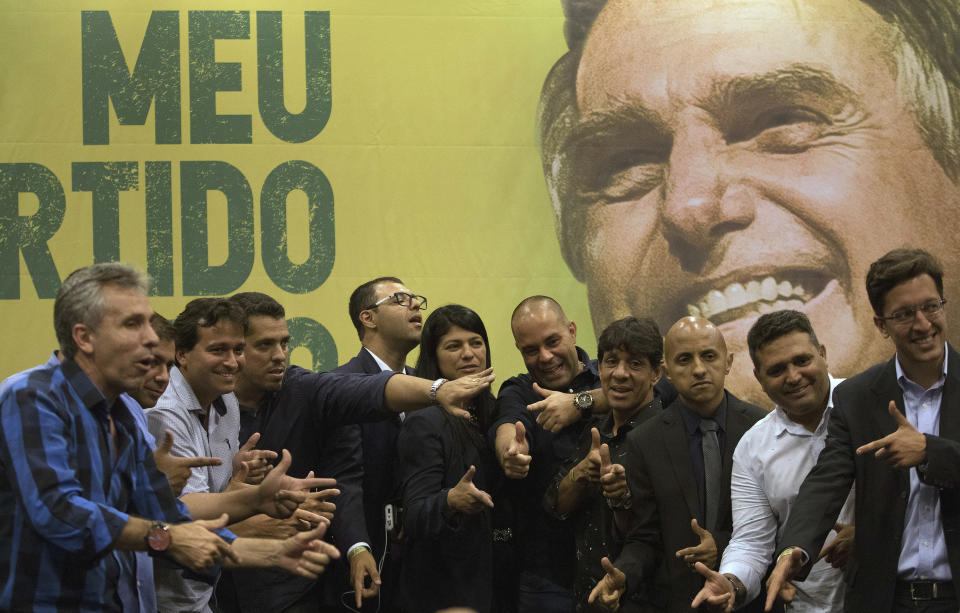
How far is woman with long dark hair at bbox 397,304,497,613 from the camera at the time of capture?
3.69 metres

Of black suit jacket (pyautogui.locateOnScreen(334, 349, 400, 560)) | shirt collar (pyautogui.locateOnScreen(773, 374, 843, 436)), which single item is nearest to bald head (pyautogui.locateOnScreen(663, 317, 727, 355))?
shirt collar (pyautogui.locateOnScreen(773, 374, 843, 436))

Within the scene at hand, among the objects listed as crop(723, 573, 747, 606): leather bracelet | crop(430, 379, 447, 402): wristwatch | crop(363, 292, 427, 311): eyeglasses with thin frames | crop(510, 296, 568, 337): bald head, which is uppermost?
crop(363, 292, 427, 311): eyeglasses with thin frames

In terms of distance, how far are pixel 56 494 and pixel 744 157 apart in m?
4.34

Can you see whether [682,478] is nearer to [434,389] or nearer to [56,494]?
[434,389]

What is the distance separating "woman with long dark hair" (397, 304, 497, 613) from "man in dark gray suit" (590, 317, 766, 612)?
54 cm

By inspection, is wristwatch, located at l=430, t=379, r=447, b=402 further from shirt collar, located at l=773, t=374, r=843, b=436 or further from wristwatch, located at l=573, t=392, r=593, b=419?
shirt collar, located at l=773, t=374, r=843, b=436

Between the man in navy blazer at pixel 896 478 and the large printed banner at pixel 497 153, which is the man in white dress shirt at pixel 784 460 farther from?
the large printed banner at pixel 497 153

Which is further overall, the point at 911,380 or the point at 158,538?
the point at 911,380

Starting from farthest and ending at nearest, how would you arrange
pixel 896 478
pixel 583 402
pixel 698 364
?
pixel 583 402
pixel 698 364
pixel 896 478

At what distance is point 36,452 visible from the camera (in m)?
2.49

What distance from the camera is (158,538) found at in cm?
255

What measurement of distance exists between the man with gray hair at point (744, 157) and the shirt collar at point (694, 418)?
2.07 m

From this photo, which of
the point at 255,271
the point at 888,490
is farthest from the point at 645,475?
the point at 255,271

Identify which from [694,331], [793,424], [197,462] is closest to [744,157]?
[694,331]
